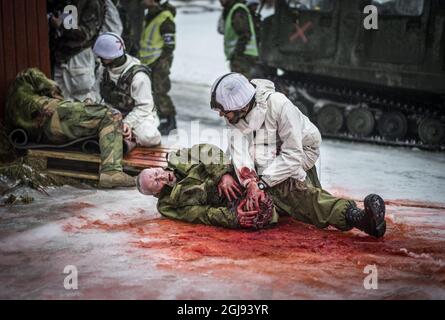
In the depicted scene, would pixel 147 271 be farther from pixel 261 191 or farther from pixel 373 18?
pixel 373 18

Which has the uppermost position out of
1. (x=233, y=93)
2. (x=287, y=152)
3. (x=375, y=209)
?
(x=233, y=93)

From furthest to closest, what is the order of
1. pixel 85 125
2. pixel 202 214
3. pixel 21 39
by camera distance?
1. pixel 21 39
2. pixel 85 125
3. pixel 202 214

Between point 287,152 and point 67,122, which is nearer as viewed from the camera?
point 287,152

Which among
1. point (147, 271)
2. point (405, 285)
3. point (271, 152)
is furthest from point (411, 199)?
point (147, 271)

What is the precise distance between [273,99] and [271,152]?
1.45 ft

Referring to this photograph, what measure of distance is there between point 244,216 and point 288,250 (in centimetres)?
52

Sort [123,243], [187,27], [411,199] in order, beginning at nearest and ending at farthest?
[123,243] → [411,199] → [187,27]

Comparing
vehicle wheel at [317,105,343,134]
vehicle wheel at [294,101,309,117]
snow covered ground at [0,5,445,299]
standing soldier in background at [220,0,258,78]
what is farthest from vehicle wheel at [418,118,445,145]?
standing soldier in background at [220,0,258,78]

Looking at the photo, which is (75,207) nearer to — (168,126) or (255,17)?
(168,126)

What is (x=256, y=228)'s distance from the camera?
604 centimetres

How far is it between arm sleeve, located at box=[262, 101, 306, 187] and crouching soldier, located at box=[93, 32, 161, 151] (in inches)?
96.9

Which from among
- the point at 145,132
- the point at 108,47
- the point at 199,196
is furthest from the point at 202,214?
the point at 108,47

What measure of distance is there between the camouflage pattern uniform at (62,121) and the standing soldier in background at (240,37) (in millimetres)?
4292

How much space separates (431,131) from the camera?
10648mm
